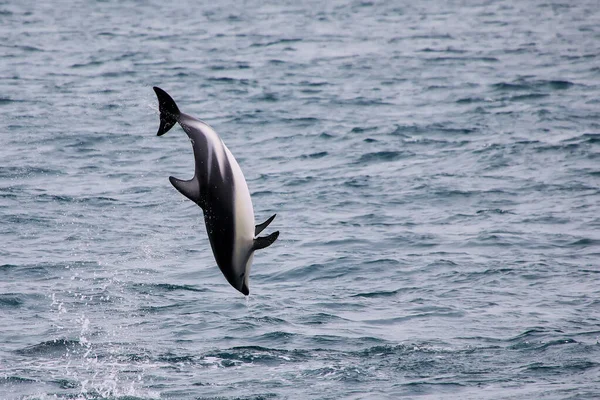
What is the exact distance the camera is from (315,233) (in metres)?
19.2

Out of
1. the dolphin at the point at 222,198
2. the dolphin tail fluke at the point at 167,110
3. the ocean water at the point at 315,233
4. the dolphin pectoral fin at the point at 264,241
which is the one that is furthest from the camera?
the ocean water at the point at 315,233

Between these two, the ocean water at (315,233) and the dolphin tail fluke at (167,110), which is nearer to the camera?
the dolphin tail fluke at (167,110)

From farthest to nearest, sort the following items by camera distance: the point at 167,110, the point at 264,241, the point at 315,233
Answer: the point at 315,233 < the point at 167,110 < the point at 264,241

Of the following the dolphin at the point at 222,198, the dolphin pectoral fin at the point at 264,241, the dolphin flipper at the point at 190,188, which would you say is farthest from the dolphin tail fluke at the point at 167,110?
the dolphin pectoral fin at the point at 264,241

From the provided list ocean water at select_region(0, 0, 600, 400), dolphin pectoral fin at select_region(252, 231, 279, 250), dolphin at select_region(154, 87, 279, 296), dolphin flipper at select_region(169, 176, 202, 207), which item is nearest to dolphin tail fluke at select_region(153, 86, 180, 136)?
dolphin at select_region(154, 87, 279, 296)

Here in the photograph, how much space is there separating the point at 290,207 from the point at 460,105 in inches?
464

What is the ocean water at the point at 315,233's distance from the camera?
13344 millimetres

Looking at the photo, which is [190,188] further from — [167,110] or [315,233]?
[315,233]

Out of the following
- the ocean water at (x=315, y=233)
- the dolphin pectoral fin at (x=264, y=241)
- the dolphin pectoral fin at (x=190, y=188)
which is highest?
the dolphin pectoral fin at (x=190, y=188)

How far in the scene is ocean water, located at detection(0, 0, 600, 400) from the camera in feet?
43.8

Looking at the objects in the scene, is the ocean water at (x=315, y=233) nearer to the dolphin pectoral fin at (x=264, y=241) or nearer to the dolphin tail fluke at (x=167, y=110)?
the dolphin pectoral fin at (x=264, y=241)

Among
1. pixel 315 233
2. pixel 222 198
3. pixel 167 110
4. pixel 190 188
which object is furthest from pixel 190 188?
pixel 315 233

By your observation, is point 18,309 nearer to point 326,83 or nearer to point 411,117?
point 411,117

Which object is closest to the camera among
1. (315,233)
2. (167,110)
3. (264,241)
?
(264,241)
